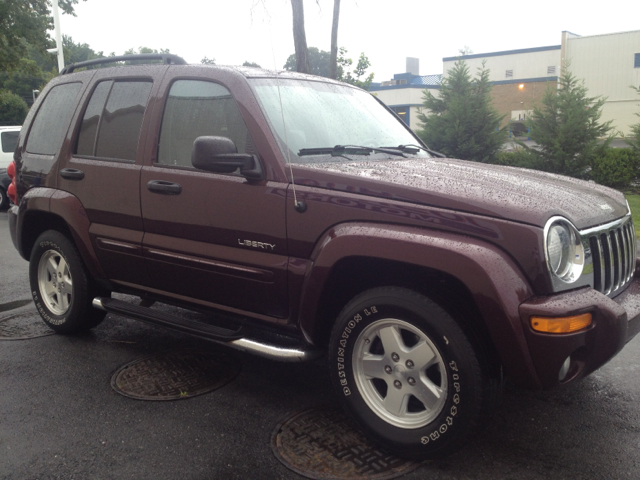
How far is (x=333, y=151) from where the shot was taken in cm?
363

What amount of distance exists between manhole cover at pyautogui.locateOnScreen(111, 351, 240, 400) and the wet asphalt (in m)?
0.08

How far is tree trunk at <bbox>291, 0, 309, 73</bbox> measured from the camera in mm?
12000

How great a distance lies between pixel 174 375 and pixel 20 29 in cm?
2145

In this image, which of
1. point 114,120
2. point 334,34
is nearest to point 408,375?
point 114,120

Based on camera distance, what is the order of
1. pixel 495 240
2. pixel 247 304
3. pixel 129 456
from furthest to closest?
1. pixel 247 304
2. pixel 129 456
3. pixel 495 240

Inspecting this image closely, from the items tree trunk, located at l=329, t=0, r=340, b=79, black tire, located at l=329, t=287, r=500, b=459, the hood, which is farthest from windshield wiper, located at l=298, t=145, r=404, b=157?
tree trunk, located at l=329, t=0, r=340, b=79

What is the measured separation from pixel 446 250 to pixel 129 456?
186 centimetres

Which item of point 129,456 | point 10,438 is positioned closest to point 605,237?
point 129,456

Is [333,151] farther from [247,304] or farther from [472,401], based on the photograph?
[472,401]

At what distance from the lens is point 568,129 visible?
14.5m

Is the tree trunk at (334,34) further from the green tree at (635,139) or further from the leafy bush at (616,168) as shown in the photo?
the green tree at (635,139)

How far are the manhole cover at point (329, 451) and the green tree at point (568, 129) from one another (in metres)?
12.5

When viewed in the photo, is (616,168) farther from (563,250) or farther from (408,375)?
(408,375)

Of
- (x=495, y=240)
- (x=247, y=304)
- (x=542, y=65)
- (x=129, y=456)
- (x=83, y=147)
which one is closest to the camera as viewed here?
(x=495, y=240)
